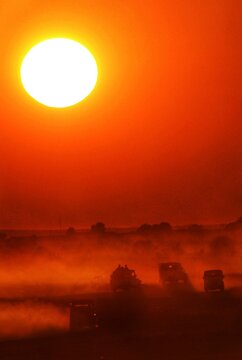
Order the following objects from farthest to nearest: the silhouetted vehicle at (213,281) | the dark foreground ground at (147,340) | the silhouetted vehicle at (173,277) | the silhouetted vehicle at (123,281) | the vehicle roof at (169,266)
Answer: the vehicle roof at (169,266)
the silhouetted vehicle at (173,277)
the silhouetted vehicle at (123,281)
the silhouetted vehicle at (213,281)
the dark foreground ground at (147,340)

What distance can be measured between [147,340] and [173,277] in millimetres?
17405

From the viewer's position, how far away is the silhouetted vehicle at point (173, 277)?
2763 centimetres

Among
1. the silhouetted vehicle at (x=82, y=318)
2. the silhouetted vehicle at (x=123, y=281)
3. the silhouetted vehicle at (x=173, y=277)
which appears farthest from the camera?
the silhouetted vehicle at (x=173, y=277)

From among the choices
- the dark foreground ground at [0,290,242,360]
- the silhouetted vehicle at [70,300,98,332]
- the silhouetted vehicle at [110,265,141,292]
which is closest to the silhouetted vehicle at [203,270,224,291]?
the silhouetted vehicle at [110,265,141,292]

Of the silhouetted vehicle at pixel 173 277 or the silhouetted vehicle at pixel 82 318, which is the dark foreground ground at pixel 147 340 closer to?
the silhouetted vehicle at pixel 82 318

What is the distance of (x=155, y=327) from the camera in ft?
40.8

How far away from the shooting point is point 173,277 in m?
27.8

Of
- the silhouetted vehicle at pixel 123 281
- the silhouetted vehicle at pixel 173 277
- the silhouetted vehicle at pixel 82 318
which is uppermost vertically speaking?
the silhouetted vehicle at pixel 173 277

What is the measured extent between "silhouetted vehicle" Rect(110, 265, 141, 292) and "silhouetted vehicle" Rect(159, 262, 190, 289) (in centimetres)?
170

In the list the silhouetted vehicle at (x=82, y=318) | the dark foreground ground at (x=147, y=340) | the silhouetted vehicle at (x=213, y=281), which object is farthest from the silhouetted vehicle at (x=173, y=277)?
the silhouetted vehicle at (x=82, y=318)

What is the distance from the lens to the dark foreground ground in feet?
30.6

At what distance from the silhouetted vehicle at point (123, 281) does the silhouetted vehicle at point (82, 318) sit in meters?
12.3

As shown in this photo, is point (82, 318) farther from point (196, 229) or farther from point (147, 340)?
point (196, 229)

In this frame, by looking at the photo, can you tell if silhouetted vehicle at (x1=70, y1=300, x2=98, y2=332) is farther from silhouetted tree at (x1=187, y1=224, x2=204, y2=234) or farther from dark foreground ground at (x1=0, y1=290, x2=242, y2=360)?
silhouetted tree at (x1=187, y1=224, x2=204, y2=234)
